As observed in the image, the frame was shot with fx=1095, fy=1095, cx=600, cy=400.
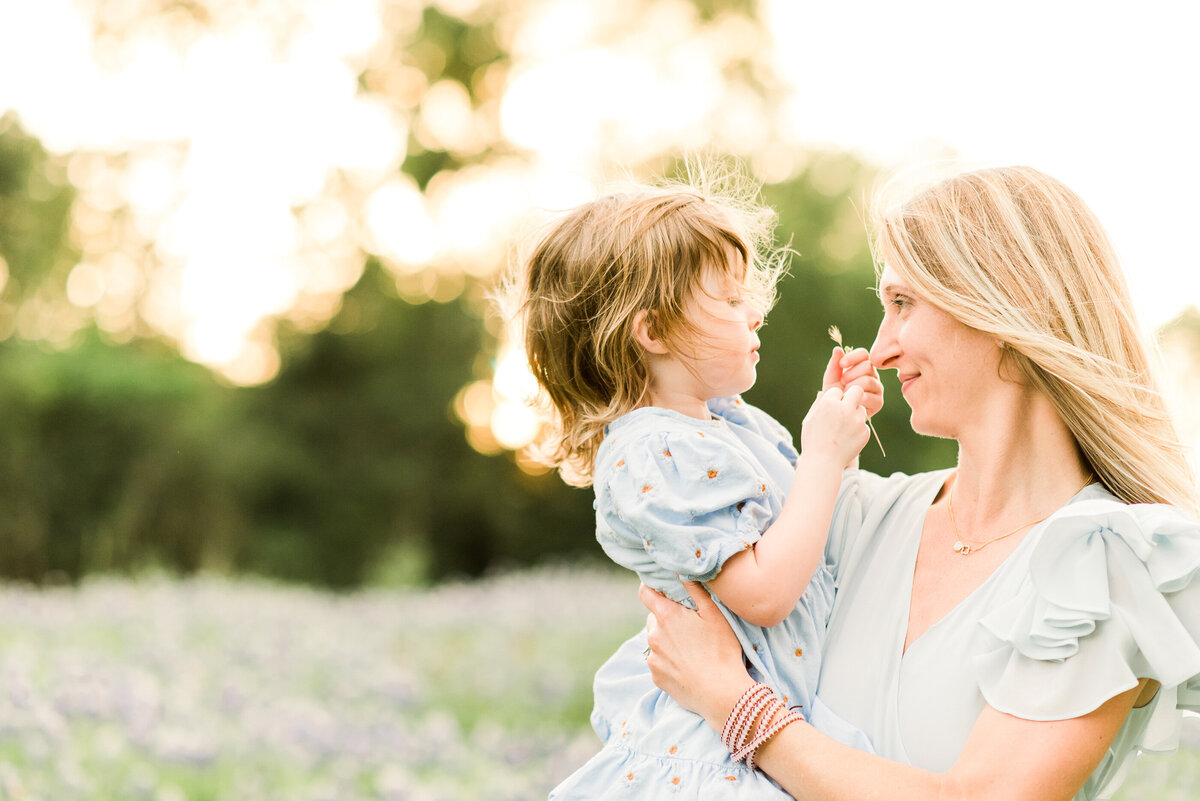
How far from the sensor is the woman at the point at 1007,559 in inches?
67.8

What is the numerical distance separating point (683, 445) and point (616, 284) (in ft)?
1.37

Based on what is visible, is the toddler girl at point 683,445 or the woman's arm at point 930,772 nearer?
the woman's arm at point 930,772

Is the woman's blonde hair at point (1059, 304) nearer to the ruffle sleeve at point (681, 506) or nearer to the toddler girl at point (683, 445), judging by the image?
the toddler girl at point (683, 445)

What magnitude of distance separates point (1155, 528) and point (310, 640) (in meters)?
5.15

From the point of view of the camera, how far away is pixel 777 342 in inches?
534

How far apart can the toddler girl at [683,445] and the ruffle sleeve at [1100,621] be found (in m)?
0.36

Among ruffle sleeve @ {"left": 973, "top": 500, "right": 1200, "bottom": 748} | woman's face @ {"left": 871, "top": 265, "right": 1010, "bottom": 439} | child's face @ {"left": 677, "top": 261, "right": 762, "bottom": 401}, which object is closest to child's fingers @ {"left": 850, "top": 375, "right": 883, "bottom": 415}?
woman's face @ {"left": 871, "top": 265, "right": 1010, "bottom": 439}

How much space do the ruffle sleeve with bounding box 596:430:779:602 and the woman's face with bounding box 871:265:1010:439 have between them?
346mm

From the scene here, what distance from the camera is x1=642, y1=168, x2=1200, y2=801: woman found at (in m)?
1.72

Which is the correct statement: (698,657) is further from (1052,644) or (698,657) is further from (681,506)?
(1052,644)

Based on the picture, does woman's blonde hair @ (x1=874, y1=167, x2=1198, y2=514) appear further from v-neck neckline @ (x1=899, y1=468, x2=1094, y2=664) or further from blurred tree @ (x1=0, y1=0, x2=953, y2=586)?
blurred tree @ (x1=0, y1=0, x2=953, y2=586)

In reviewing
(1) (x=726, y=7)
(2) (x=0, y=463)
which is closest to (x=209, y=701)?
(2) (x=0, y=463)

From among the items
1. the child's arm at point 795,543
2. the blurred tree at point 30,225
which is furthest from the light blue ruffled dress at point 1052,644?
the blurred tree at point 30,225

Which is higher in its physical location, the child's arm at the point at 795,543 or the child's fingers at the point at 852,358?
the child's fingers at the point at 852,358
